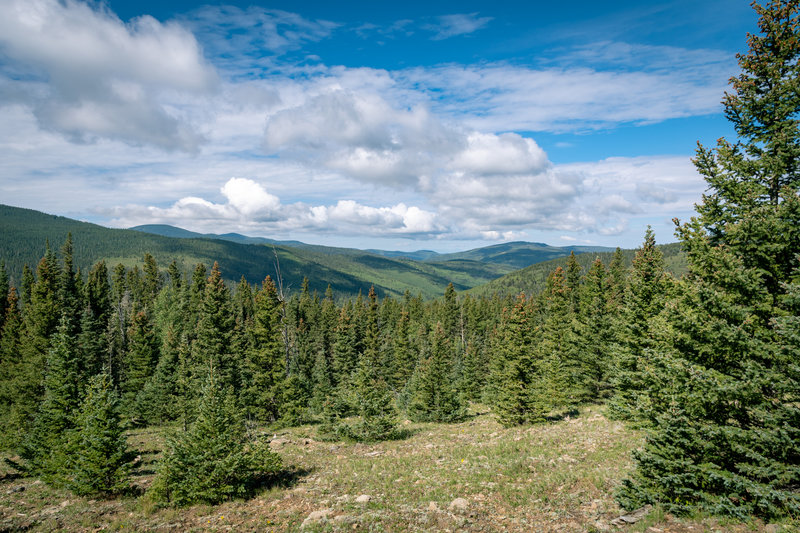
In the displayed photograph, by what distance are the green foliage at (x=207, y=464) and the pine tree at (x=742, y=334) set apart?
1450 centimetres

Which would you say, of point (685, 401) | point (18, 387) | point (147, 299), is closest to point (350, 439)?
point (685, 401)

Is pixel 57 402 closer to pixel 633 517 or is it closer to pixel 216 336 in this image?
pixel 216 336

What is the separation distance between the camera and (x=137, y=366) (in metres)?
52.8

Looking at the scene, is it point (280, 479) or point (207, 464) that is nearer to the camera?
point (207, 464)

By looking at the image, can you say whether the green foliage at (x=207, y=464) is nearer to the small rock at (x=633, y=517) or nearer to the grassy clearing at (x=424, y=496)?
the grassy clearing at (x=424, y=496)

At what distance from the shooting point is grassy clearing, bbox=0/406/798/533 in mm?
12250

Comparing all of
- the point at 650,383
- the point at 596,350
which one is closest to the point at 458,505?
the point at 650,383

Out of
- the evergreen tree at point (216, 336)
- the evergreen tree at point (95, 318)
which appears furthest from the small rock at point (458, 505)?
the evergreen tree at point (95, 318)

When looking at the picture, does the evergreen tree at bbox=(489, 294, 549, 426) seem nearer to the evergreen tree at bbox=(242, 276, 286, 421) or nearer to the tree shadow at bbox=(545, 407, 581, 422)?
the tree shadow at bbox=(545, 407, 581, 422)

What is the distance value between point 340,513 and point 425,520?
3227 mm

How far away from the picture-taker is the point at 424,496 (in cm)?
1470

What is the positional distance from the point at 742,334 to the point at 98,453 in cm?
2465

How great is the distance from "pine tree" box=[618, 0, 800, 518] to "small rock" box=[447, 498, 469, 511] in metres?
5.20

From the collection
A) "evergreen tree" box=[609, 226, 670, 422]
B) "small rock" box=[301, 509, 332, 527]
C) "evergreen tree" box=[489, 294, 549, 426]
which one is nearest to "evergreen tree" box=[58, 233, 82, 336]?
"small rock" box=[301, 509, 332, 527]
